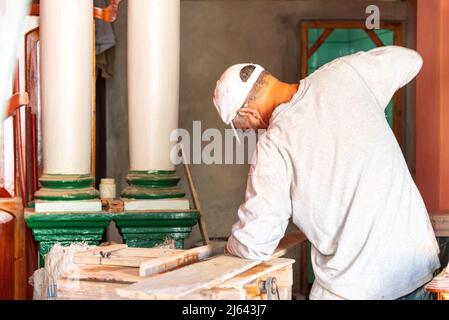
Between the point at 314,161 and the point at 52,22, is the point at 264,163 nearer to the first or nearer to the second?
the point at 314,161

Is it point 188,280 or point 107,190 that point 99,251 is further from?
point 107,190

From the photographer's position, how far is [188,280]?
267 centimetres

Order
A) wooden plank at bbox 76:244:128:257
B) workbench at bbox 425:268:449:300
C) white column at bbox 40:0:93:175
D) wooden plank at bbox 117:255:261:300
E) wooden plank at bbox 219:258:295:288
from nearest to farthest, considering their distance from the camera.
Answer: wooden plank at bbox 117:255:261:300, wooden plank at bbox 219:258:295:288, workbench at bbox 425:268:449:300, wooden plank at bbox 76:244:128:257, white column at bbox 40:0:93:175

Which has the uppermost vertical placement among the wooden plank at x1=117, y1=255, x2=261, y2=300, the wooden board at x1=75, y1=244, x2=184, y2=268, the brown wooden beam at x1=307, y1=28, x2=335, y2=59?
the brown wooden beam at x1=307, y1=28, x2=335, y2=59

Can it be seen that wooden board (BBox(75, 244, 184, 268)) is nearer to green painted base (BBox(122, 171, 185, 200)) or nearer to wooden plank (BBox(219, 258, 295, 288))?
wooden plank (BBox(219, 258, 295, 288))

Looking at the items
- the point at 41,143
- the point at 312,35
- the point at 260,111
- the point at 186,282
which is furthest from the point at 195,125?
the point at 186,282

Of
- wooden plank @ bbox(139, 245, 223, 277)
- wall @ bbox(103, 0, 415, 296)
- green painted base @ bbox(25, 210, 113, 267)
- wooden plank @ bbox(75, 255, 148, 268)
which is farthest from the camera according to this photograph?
wall @ bbox(103, 0, 415, 296)

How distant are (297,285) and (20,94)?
446 cm

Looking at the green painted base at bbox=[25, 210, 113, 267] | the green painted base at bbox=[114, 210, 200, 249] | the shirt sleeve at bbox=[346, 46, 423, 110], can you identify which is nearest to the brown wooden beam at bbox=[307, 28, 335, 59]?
the green painted base at bbox=[114, 210, 200, 249]

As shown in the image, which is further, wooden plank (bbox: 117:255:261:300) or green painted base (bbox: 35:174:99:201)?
green painted base (bbox: 35:174:99:201)

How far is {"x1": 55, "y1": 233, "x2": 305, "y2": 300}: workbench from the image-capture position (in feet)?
8.53

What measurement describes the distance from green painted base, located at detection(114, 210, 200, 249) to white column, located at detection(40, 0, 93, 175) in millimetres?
383

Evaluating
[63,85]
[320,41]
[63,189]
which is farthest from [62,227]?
[320,41]

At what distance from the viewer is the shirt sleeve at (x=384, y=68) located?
10.8 feet
